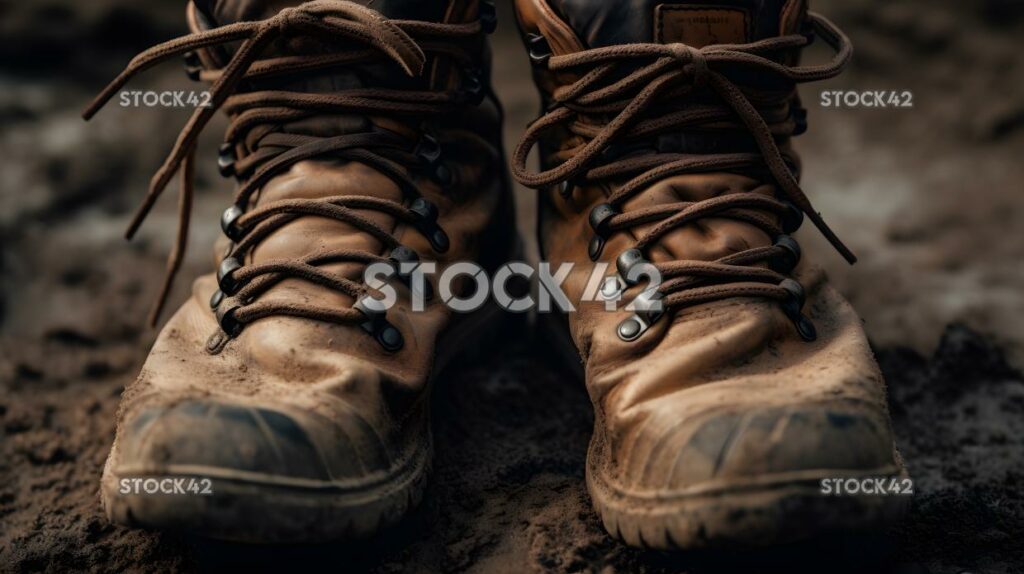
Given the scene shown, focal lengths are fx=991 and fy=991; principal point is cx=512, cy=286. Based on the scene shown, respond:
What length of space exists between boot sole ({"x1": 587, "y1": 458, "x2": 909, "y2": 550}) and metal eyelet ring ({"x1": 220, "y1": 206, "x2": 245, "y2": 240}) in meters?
0.67

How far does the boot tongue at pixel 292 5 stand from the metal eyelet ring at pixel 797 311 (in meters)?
0.59

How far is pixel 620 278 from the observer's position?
4.05ft

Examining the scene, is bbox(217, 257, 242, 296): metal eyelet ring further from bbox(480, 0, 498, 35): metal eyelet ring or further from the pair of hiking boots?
bbox(480, 0, 498, 35): metal eyelet ring

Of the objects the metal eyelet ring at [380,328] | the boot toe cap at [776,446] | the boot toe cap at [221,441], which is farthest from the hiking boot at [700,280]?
the boot toe cap at [221,441]

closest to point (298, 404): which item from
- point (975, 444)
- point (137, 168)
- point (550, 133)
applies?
point (550, 133)

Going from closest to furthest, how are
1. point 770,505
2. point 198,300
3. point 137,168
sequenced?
point 770,505 < point 198,300 < point 137,168

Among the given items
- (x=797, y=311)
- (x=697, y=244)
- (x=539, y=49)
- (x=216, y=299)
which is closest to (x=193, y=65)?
(x=216, y=299)

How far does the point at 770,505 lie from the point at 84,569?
0.82 meters

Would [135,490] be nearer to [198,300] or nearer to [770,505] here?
[198,300]

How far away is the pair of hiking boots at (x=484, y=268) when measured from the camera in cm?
100

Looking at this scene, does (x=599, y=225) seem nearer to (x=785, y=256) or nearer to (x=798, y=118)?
(x=785, y=256)

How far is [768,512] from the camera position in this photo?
96 cm

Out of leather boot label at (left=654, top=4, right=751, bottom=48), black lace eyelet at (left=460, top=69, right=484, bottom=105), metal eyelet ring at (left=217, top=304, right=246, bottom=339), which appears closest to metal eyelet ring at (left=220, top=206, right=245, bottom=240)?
metal eyelet ring at (left=217, top=304, right=246, bottom=339)

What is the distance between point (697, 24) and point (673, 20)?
1.2 inches
